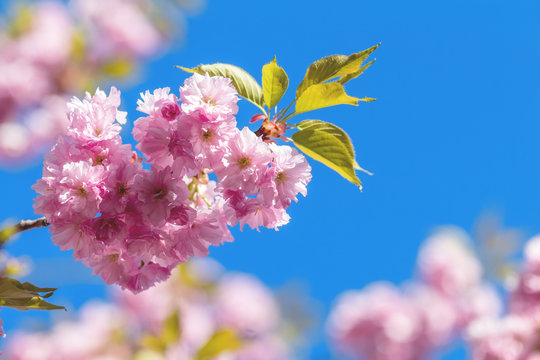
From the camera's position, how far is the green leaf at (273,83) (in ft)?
4.25

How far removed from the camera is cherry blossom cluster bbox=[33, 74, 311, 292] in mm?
1139

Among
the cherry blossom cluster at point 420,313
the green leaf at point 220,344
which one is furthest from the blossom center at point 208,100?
the cherry blossom cluster at point 420,313

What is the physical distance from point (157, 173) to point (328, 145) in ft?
1.27

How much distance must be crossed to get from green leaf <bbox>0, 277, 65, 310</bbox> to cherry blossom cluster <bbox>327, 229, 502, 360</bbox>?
18.5 ft

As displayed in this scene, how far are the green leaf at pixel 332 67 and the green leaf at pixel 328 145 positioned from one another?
106 millimetres

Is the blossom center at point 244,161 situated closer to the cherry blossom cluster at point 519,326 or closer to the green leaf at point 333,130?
the green leaf at point 333,130

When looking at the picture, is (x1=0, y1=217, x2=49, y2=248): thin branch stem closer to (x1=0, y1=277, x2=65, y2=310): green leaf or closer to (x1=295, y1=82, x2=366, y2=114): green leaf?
(x1=0, y1=277, x2=65, y2=310): green leaf

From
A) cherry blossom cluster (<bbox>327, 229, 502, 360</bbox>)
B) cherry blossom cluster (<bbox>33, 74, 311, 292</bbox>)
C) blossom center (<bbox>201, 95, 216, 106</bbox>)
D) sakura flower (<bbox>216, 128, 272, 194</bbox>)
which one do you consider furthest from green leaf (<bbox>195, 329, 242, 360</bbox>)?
cherry blossom cluster (<bbox>327, 229, 502, 360</bbox>)

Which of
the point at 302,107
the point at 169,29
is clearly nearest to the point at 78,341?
the point at 169,29

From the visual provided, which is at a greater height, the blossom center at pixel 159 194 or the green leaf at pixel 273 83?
A: the green leaf at pixel 273 83

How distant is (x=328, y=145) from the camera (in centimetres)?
123

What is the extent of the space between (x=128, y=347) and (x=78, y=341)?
174 cm

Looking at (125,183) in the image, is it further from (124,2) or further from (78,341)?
(124,2)

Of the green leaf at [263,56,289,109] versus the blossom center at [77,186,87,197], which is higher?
the green leaf at [263,56,289,109]
